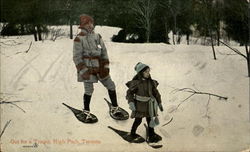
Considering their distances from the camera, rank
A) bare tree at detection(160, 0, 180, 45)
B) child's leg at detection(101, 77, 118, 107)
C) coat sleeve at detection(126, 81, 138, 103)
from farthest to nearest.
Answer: bare tree at detection(160, 0, 180, 45)
child's leg at detection(101, 77, 118, 107)
coat sleeve at detection(126, 81, 138, 103)

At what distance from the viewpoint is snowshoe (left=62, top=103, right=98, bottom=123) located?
312 cm

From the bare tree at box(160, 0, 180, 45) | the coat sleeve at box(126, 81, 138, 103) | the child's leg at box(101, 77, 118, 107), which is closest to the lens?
the coat sleeve at box(126, 81, 138, 103)

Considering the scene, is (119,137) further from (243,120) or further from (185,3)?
(185,3)

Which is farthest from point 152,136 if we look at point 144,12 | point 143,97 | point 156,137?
point 144,12

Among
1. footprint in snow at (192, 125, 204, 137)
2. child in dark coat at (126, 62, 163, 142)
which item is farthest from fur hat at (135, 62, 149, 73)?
footprint in snow at (192, 125, 204, 137)

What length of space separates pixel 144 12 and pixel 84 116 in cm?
92

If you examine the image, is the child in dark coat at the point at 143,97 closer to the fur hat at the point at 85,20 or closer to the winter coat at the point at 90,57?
the winter coat at the point at 90,57

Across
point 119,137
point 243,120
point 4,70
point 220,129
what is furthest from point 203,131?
point 4,70

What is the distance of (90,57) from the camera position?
3.10 meters

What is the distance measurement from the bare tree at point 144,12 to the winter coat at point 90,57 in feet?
1.14

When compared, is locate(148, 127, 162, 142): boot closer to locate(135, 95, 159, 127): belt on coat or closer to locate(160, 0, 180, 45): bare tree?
locate(135, 95, 159, 127): belt on coat

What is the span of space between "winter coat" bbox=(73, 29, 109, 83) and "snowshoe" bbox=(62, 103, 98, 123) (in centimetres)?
23

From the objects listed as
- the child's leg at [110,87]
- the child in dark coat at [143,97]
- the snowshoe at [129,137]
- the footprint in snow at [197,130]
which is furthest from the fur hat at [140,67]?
the footprint in snow at [197,130]

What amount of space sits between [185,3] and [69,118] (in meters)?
1.27
